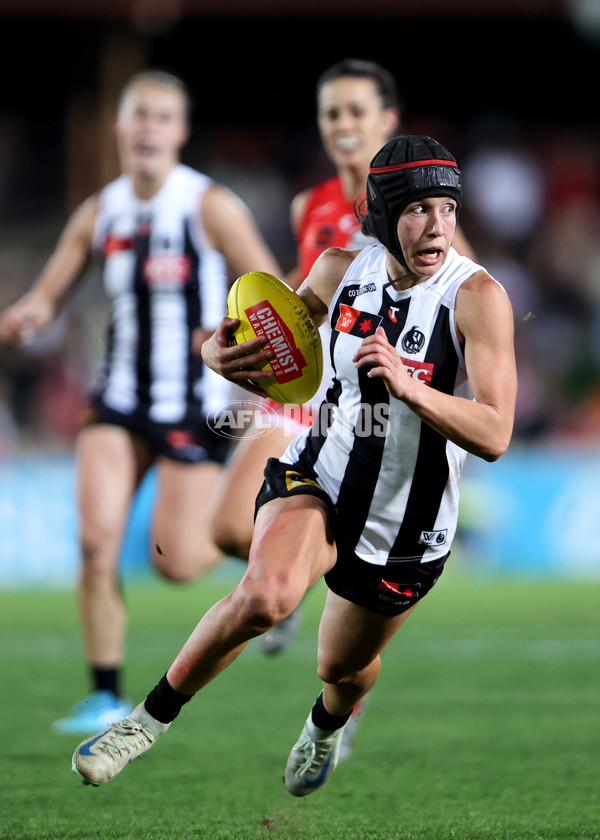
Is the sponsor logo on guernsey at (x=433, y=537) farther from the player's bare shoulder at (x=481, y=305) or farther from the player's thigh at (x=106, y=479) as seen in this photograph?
the player's thigh at (x=106, y=479)

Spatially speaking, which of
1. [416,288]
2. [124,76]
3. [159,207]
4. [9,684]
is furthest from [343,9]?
[416,288]

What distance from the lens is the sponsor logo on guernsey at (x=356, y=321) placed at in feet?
11.8

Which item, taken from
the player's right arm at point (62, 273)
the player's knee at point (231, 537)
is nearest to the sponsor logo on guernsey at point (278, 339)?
the player's knee at point (231, 537)

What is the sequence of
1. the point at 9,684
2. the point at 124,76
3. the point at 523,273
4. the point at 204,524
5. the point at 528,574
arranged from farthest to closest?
the point at 124,76 < the point at 523,273 < the point at 528,574 < the point at 9,684 < the point at 204,524

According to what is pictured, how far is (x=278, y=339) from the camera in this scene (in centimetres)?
375

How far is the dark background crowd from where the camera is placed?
532 inches

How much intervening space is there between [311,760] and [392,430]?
1.26m

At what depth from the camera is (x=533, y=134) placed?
56.6ft

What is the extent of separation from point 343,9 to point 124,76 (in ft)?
9.43

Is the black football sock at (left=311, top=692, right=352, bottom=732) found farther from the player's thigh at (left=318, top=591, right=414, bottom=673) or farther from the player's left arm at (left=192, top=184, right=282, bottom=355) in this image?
the player's left arm at (left=192, top=184, right=282, bottom=355)

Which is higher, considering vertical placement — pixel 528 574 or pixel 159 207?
pixel 159 207

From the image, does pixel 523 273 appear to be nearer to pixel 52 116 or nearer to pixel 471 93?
pixel 471 93

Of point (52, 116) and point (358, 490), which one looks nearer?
point (358, 490)

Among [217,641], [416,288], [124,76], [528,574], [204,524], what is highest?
[124,76]
